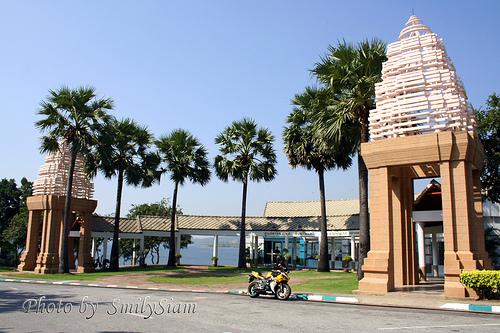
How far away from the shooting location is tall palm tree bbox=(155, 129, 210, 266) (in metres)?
33.0

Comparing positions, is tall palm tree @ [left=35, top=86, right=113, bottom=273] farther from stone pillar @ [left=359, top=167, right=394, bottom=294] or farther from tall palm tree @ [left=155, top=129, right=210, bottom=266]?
stone pillar @ [left=359, top=167, right=394, bottom=294]

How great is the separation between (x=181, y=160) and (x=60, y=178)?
30.2ft

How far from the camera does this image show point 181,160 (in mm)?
33281

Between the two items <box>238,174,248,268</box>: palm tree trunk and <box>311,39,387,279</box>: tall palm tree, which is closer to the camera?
<box>311,39,387,279</box>: tall palm tree

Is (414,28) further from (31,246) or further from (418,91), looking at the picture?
(31,246)

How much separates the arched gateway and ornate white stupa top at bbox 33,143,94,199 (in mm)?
22271

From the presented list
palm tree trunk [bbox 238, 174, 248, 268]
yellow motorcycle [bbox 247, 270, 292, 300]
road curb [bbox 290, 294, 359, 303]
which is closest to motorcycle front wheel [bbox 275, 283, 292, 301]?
yellow motorcycle [bbox 247, 270, 292, 300]

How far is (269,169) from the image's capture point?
32.0 metres

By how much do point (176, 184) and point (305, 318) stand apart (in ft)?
82.4

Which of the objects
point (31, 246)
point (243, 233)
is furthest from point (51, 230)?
point (243, 233)

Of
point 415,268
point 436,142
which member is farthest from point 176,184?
point 436,142

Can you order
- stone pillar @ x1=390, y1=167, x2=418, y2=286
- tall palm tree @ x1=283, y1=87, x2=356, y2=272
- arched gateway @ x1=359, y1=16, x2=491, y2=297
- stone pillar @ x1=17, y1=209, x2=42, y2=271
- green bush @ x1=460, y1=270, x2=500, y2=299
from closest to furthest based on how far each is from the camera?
green bush @ x1=460, y1=270, x2=500, y2=299
arched gateway @ x1=359, y1=16, x2=491, y2=297
stone pillar @ x1=390, y1=167, x2=418, y2=286
tall palm tree @ x1=283, y1=87, x2=356, y2=272
stone pillar @ x1=17, y1=209, x2=42, y2=271

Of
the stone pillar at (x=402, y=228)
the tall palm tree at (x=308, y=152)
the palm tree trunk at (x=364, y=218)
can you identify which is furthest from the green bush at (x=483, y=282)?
the tall palm tree at (x=308, y=152)

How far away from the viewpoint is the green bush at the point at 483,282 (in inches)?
464
